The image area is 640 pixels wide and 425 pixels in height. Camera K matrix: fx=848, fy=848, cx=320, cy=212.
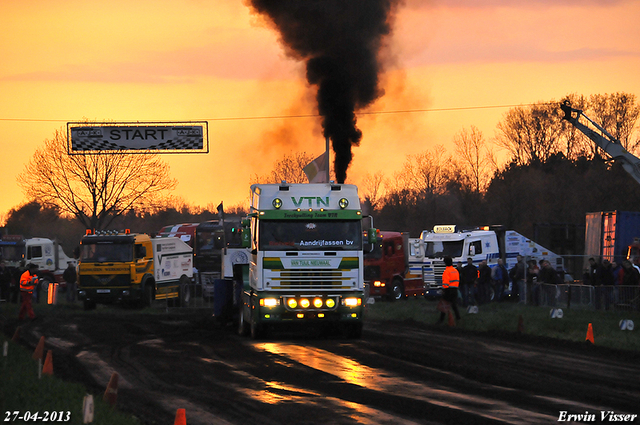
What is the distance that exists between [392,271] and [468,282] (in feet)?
25.1

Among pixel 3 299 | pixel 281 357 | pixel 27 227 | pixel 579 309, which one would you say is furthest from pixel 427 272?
pixel 27 227

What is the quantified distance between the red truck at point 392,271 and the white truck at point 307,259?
16.0 m

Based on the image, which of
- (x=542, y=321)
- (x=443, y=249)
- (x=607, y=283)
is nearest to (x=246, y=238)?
(x=542, y=321)

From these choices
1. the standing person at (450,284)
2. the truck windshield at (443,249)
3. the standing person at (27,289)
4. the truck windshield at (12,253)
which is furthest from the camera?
the truck windshield at (12,253)

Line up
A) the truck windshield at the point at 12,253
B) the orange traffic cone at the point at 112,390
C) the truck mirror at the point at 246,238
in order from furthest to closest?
the truck windshield at the point at 12,253, the truck mirror at the point at 246,238, the orange traffic cone at the point at 112,390

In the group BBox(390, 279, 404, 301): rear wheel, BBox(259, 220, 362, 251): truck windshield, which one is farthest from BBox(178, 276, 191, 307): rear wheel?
BBox(259, 220, 362, 251): truck windshield

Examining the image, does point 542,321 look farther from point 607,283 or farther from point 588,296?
point 607,283

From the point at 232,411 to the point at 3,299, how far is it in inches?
1094

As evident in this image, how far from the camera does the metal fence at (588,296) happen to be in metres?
23.0

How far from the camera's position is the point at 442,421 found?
9469 millimetres

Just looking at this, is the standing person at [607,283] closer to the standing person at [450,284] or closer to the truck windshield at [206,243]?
the standing person at [450,284]

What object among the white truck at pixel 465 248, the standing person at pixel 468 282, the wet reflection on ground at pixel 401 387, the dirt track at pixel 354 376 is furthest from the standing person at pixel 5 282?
the wet reflection on ground at pixel 401 387

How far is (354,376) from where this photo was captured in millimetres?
13195

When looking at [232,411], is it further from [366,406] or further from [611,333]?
[611,333]
